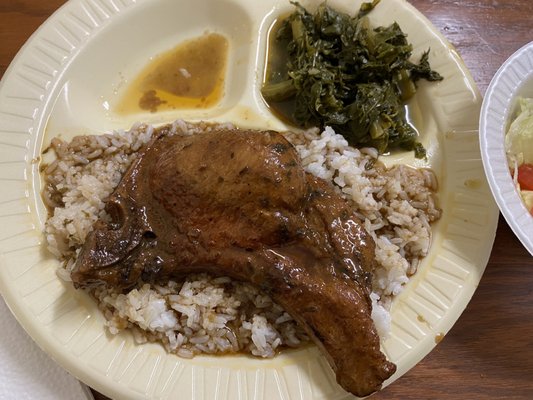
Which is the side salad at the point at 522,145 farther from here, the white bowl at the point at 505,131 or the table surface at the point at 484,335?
the table surface at the point at 484,335

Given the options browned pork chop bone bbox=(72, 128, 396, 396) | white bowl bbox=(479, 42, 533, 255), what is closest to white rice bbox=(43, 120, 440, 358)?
browned pork chop bone bbox=(72, 128, 396, 396)

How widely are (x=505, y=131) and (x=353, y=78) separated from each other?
94cm

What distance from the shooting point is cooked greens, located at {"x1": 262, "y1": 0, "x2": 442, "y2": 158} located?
308cm

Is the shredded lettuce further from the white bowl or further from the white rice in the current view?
the white rice

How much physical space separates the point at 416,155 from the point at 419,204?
356 millimetres

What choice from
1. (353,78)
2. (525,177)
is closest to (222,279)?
(353,78)

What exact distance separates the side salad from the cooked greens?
0.49 m

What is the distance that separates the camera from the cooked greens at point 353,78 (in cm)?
308

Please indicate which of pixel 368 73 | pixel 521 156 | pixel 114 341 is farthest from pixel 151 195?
pixel 521 156

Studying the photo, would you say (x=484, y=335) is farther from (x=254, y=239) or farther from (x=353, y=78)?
(x=353, y=78)

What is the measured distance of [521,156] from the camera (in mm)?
2879

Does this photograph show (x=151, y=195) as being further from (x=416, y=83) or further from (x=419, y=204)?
(x=416, y=83)

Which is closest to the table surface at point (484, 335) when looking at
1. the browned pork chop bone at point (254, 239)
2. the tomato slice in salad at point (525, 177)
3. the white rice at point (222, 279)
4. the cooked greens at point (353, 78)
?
the tomato slice in salad at point (525, 177)

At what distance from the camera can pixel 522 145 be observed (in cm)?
287
